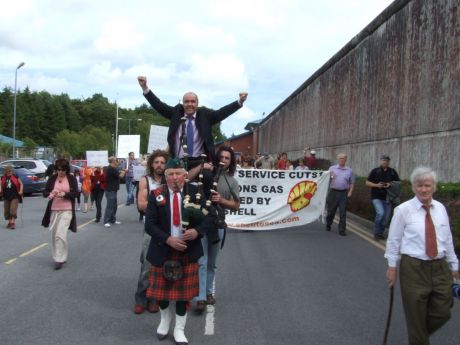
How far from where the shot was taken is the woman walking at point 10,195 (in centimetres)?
1319

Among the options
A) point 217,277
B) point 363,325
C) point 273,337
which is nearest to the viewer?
point 273,337

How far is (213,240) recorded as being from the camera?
5977mm

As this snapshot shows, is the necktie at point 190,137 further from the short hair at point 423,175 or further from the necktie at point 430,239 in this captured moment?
the necktie at point 430,239

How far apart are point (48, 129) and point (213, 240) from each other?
120057mm

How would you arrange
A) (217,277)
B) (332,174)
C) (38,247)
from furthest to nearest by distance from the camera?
Answer: (332,174) < (38,247) < (217,277)

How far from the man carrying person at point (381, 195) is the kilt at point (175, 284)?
24.2ft

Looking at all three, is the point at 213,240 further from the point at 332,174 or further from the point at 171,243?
the point at 332,174

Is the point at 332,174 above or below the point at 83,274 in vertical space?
above

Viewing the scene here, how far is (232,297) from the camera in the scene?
6746 millimetres

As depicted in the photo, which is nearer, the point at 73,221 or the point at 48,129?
the point at 73,221

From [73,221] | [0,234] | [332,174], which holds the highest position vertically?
[332,174]

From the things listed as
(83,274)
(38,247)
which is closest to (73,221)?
(83,274)

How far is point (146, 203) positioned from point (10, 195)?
8.76 meters

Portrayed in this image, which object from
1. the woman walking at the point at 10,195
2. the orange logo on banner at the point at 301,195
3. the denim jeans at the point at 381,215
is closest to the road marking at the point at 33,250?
the woman walking at the point at 10,195
